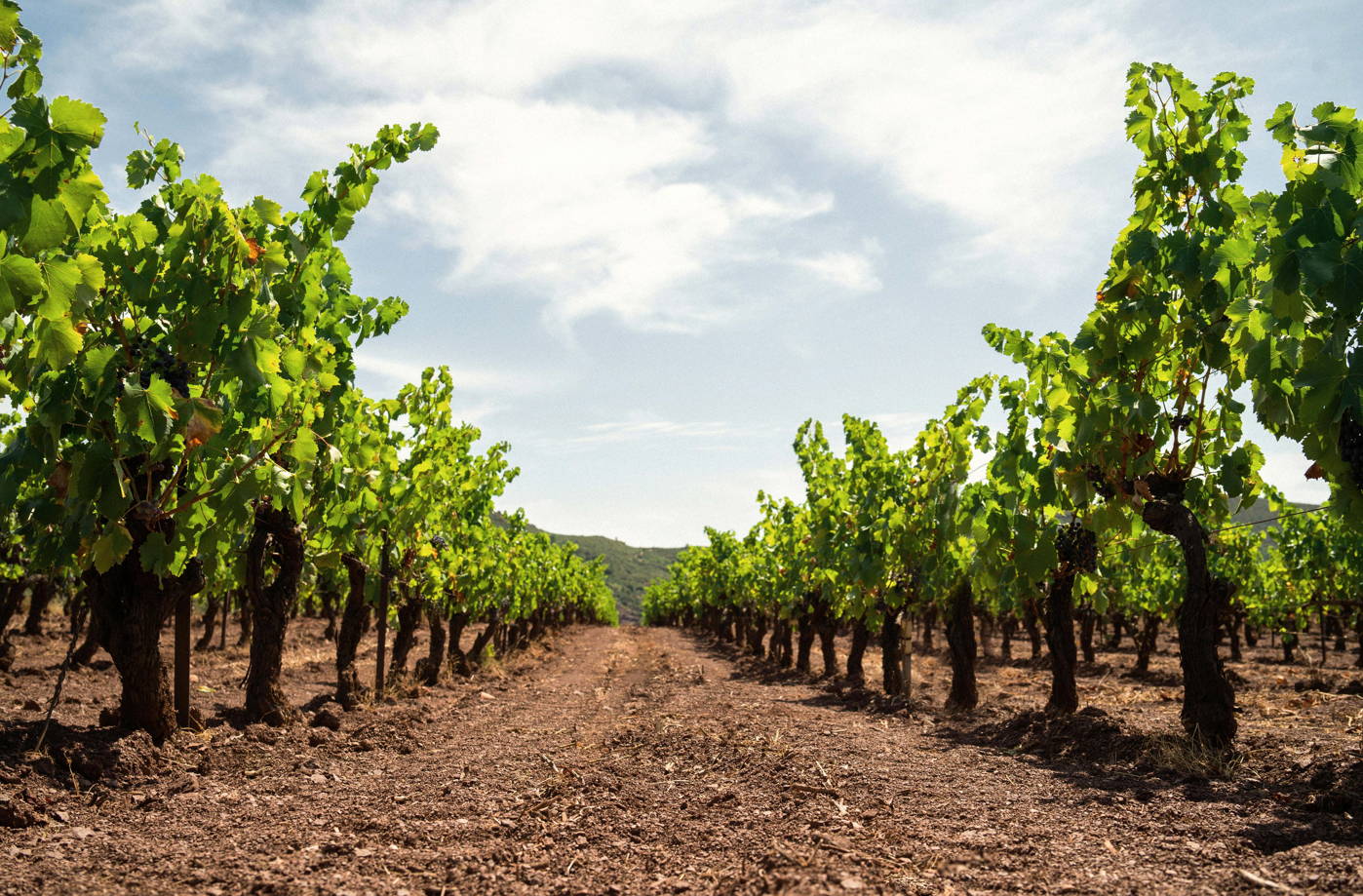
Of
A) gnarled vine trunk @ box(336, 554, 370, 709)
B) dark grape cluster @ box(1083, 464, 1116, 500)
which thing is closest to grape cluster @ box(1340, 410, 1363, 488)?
dark grape cluster @ box(1083, 464, 1116, 500)

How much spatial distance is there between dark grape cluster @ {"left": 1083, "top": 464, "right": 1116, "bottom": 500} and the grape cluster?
2.45 m

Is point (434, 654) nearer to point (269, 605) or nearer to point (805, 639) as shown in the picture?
point (269, 605)

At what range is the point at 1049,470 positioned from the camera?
7.88m

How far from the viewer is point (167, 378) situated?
589 cm

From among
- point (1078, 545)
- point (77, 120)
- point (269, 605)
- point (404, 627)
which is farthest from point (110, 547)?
point (404, 627)

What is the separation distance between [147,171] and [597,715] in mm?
8726

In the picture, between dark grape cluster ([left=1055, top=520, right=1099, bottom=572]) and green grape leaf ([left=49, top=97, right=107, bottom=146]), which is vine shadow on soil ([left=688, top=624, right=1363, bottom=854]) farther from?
green grape leaf ([left=49, top=97, right=107, bottom=146])

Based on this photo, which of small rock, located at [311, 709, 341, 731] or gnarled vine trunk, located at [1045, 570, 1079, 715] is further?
gnarled vine trunk, located at [1045, 570, 1079, 715]

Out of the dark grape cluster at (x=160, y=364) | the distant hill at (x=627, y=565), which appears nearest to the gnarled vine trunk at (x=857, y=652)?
the dark grape cluster at (x=160, y=364)

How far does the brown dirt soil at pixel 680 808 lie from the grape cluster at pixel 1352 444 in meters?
1.99

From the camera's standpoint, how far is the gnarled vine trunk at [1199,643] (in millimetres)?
7102

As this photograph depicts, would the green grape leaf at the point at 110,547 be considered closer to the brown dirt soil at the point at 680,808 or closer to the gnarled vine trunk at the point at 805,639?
the brown dirt soil at the point at 680,808

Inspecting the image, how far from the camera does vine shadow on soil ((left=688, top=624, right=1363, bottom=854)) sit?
15.8ft

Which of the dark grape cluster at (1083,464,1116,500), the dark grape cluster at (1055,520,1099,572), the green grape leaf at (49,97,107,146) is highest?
the green grape leaf at (49,97,107,146)
